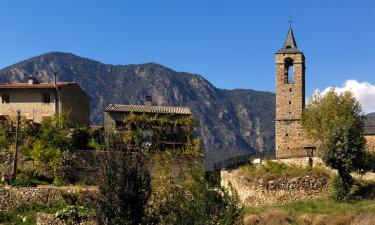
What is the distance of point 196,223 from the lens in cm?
2452

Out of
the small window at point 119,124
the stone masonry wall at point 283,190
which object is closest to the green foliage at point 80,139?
the small window at point 119,124

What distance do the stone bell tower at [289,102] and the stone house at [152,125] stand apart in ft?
28.3

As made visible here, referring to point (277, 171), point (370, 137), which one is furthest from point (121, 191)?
point (370, 137)

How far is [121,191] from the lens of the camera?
23.9 metres

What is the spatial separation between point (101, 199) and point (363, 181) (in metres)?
25.4

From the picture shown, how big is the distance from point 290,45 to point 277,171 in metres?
15.9

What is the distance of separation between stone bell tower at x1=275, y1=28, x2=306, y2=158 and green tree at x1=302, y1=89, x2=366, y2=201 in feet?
10.7

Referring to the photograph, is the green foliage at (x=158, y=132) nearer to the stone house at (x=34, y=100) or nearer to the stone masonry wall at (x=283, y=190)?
the stone masonry wall at (x=283, y=190)

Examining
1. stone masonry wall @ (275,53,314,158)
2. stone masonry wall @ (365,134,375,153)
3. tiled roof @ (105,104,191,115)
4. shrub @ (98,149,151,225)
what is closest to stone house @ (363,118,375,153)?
stone masonry wall @ (365,134,375,153)

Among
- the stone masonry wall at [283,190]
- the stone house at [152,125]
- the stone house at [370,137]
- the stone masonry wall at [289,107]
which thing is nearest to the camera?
the stone masonry wall at [283,190]

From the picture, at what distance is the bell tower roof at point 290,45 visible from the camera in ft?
178

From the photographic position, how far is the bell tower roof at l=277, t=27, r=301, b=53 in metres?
54.3

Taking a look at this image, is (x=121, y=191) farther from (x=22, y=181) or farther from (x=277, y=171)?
(x=277, y=171)

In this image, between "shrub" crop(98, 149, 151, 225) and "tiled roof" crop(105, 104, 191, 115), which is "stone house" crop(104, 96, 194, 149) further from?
"shrub" crop(98, 149, 151, 225)
